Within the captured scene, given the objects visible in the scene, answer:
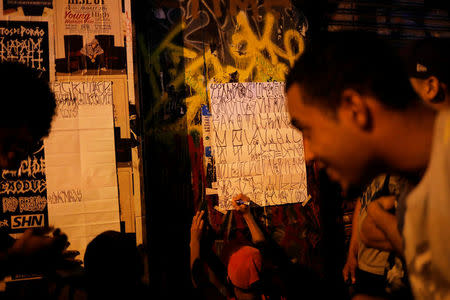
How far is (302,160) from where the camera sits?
3.00 m

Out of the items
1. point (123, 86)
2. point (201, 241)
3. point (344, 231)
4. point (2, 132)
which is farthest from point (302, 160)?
point (2, 132)

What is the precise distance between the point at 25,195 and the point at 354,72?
249 centimetres

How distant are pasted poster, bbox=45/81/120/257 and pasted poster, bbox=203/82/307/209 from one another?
2.80 ft

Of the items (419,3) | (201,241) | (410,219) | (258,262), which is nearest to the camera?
(410,219)

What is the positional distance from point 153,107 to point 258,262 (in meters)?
1.57

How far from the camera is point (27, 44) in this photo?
251 centimetres

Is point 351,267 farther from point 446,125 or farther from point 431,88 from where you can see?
point 446,125

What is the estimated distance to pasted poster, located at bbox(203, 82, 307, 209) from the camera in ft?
9.34

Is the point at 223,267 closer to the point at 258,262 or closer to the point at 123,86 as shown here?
the point at 258,262

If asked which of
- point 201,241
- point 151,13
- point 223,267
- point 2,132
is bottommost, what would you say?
point 223,267

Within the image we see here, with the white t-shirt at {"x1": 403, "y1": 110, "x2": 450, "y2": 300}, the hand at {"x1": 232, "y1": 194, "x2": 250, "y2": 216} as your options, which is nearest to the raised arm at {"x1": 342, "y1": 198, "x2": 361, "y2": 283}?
the hand at {"x1": 232, "y1": 194, "x2": 250, "y2": 216}

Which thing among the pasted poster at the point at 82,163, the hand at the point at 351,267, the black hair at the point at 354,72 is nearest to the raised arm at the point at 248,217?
the hand at the point at 351,267

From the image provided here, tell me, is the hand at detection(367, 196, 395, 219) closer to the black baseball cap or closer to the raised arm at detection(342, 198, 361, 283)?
the raised arm at detection(342, 198, 361, 283)

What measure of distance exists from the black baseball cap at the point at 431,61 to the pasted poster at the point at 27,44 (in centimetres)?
274
